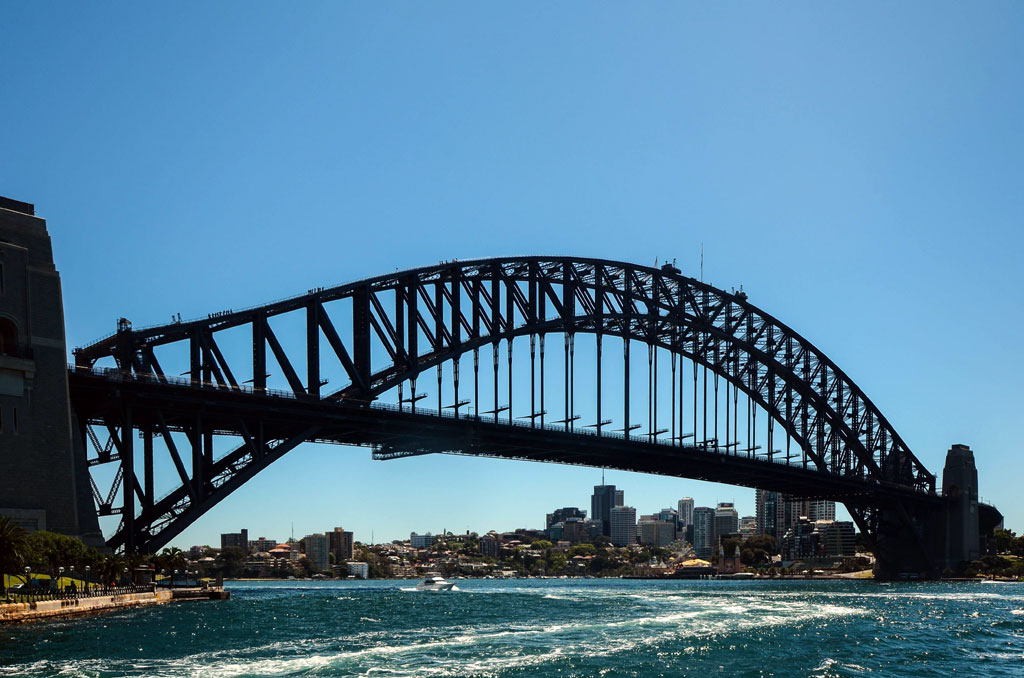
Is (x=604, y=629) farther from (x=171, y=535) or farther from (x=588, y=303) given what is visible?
(x=588, y=303)

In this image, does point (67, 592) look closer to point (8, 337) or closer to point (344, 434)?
point (8, 337)

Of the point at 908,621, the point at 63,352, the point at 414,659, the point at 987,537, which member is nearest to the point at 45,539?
the point at 63,352

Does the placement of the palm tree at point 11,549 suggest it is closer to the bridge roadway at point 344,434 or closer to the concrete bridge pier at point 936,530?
the bridge roadway at point 344,434

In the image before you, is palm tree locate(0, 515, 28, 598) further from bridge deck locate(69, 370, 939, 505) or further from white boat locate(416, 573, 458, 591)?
white boat locate(416, 573, 458, 591)

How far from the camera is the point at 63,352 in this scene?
70625 mm

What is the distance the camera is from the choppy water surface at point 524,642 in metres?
43.7

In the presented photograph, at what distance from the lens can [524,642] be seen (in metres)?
52.5

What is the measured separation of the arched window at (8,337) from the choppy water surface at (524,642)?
53.2 ft

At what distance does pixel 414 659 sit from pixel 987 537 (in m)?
150

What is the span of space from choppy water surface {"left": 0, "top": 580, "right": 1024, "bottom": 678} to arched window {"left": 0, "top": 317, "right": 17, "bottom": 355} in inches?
638

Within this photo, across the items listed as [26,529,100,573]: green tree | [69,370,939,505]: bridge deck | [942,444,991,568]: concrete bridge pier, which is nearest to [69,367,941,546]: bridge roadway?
[69,370,939,505]: bridge deck

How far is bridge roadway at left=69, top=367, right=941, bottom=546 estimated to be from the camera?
77.2 m

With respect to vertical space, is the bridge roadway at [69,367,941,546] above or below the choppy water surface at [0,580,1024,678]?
above

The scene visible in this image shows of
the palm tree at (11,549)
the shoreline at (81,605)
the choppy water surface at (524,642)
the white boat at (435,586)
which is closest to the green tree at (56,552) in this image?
the palm tree at (11,549)
